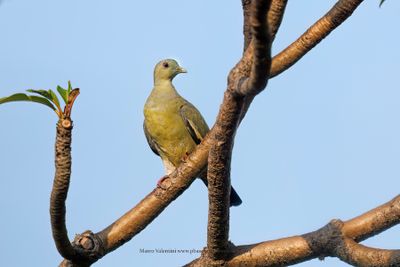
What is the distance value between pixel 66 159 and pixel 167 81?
4172mm

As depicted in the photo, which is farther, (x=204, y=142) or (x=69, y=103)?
(x=204, y=142)

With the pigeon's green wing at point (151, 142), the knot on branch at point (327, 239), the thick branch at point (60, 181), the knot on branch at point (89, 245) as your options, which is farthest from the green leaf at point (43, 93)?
the pigeon's green wing at point (151, 142)

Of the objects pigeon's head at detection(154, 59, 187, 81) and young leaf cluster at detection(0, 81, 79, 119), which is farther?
pigeon's head at detection(154, 59, 187, 81)

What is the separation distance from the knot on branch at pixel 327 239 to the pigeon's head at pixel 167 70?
397 centimetres

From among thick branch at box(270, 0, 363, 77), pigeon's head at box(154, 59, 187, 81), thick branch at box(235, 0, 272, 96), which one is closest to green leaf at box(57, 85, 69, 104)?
thick branch at box(235, 0, 272, 96)

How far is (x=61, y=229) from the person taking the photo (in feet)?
11.5

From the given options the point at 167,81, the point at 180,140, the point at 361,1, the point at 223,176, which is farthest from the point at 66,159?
the point at 167,81

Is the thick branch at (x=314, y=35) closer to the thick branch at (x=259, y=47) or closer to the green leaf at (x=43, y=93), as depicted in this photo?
the thick branch at (x=259, y=47)

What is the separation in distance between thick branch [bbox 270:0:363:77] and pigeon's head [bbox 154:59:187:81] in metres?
3.72

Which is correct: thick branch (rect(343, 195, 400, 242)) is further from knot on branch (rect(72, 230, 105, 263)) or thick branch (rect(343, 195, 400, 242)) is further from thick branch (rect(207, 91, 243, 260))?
knot on branch (rect(72, 230, 105, 263))

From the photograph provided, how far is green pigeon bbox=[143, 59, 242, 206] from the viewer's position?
667 cm

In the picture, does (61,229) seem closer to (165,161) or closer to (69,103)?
(69,103)

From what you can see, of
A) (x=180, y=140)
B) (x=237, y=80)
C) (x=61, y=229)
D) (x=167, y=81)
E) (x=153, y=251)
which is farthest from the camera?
(x=167, y=81)

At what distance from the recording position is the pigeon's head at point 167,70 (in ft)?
24.3
